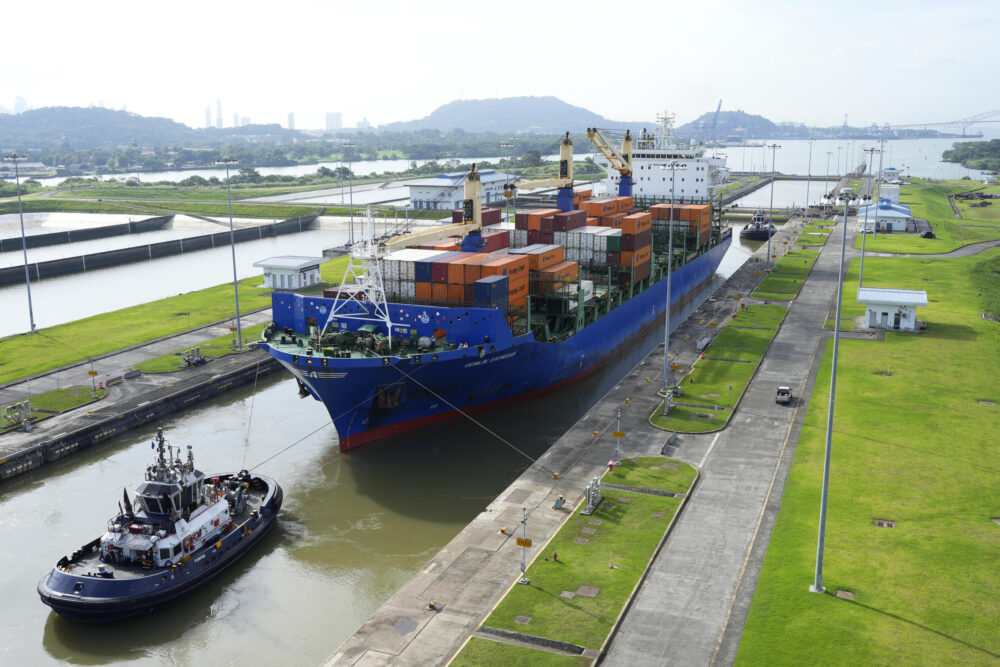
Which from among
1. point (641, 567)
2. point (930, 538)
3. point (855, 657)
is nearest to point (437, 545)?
point (641, 567)

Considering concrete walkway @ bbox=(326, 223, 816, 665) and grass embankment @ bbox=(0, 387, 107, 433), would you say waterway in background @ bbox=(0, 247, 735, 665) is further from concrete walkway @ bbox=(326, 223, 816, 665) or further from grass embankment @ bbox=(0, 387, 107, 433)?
grass embankment @ bbox=(0, 387, 107, 433)

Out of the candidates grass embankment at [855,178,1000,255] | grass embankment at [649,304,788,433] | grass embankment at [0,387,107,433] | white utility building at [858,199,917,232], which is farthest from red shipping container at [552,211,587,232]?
white utility building at [858,199,917,232]

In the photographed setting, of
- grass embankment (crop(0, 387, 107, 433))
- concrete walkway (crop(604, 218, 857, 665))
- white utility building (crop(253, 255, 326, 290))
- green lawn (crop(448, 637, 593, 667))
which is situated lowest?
green lawn (crop(448, 637, 593, 667))

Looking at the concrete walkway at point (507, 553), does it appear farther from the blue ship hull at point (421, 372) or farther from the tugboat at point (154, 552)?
the tugboat at point (154, 552)

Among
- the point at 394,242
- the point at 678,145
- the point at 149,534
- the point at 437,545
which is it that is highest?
the point at 678,145

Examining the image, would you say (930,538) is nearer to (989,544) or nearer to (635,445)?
(989,544)

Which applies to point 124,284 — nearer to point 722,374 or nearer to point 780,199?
point 722,374
